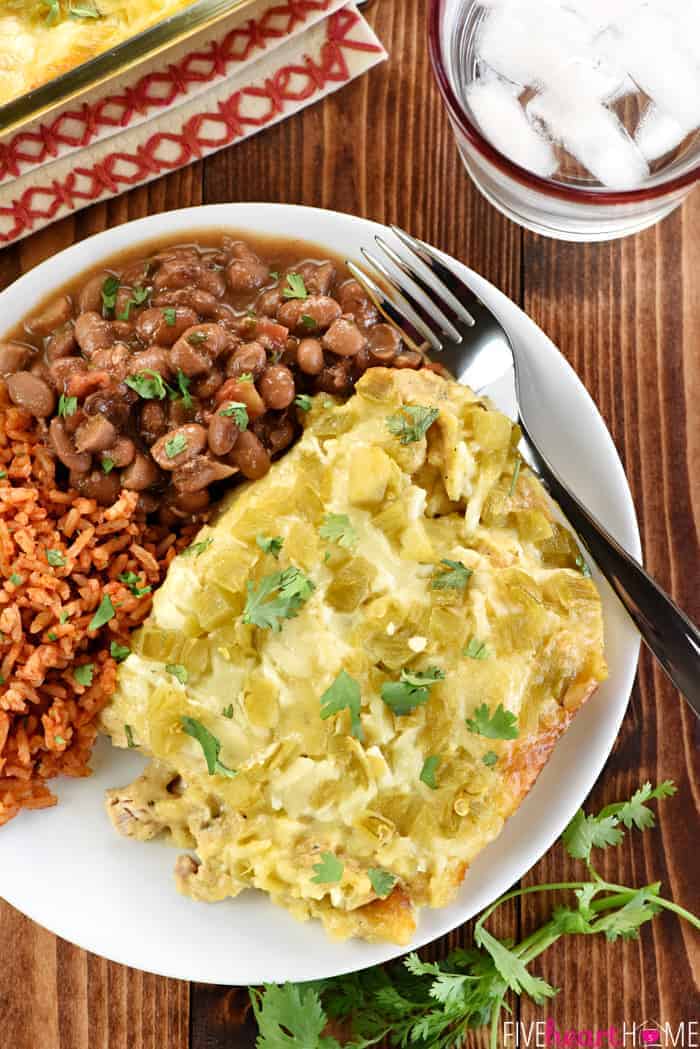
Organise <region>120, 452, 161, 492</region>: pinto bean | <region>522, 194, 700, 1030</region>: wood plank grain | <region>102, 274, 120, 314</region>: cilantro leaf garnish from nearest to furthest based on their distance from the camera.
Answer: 1. <region>120, 452, 161, 492</region>: pinto bean
2. <region>102, 274, 120, 314</region>: cilantro leaf garnish
3. <region>522, 194, 700, 1030</region>: wood plank grain

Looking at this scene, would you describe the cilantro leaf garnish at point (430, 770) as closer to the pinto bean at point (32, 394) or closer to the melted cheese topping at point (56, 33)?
the pinto bean at point (32, 394)

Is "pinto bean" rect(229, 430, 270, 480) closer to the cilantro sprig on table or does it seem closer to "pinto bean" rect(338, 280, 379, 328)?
"pinto bean" rect(338, 280, 379, 328)

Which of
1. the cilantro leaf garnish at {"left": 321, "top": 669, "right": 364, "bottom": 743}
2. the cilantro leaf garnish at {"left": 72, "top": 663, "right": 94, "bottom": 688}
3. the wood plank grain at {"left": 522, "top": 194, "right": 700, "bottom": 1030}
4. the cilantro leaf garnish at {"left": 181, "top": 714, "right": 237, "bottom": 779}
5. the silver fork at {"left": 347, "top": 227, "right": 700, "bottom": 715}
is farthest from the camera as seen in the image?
the wood plank grain at {"left": 522, "top": 194, "right": 700, "bottom": 1030}

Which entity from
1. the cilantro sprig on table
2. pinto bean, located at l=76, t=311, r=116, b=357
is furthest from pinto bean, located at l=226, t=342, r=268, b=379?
the cilantro sprig on table

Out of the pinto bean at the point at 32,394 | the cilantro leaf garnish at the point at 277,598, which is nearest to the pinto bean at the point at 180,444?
the pinto bean at the point at 32,394

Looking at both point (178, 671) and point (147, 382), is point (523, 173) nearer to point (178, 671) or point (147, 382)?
point (147, 382)

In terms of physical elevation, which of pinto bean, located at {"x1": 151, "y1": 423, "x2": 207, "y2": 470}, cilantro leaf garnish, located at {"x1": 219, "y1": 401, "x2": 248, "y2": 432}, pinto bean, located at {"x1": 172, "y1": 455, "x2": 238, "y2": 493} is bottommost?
pinto bean, located at {"x1": 172, "y1": 455, "x2": 238, "y2": 493}

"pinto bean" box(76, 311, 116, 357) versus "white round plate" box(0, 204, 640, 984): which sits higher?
"pinto bean" box(76, 311, 116, 357)
